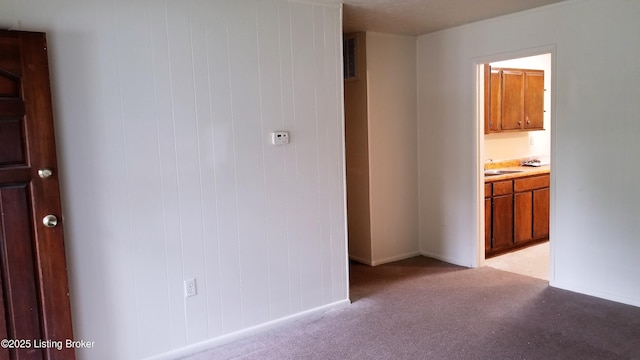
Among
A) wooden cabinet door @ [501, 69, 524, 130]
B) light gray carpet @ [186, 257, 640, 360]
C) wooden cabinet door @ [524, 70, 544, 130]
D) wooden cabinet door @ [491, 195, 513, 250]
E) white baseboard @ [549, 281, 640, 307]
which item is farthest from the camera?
wooden cabinet door @ [524, 70, 544, 130]

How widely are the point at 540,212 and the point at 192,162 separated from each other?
4.02 meters

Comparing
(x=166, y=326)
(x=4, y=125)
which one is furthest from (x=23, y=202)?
(x=166, y=326)

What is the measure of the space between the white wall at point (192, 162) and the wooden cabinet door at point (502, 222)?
1979 millimetres

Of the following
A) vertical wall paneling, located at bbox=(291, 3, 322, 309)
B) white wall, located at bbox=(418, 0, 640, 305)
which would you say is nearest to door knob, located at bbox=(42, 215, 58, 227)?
vertical wall paneling, located at bbox=(291, 3, 322, 309)

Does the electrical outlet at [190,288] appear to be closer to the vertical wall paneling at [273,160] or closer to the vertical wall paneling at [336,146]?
the vertical wall paneling at [273,160]

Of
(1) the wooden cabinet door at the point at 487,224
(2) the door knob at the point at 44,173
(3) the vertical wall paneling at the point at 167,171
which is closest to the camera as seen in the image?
(2) the door knob at the point at 44,173

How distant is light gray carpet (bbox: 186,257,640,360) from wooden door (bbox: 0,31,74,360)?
91 centimetres

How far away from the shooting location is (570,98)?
3830 mm

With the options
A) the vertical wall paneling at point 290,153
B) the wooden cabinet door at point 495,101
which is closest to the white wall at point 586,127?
the wooden cabinet door at point 495,101

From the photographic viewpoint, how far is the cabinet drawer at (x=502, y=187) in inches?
194

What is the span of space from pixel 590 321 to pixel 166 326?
287cm

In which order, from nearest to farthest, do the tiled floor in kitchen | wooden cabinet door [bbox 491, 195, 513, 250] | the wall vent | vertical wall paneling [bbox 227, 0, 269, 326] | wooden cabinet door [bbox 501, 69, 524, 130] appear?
vertical wall paneling [bbox 227, 0, 269, 326]
the tiled floor in kitchen
the wall vent
wooden cabinet door [bbox 491, 195, 513, 250]
wooden cabinet door [bbox 501, 69, 524, 130]

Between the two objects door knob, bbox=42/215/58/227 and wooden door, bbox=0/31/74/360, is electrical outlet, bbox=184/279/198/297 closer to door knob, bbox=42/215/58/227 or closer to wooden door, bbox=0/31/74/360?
wooden door, bbox=0/31/74/360

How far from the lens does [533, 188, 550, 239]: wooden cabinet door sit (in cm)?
533
